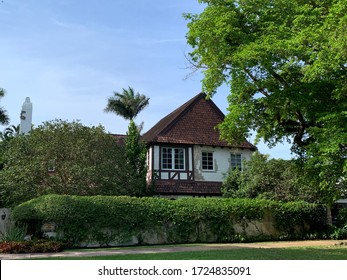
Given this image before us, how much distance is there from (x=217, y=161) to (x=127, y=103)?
18.3m

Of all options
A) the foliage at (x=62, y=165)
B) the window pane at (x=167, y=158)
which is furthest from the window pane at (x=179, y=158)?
the foliage at (x=62, y=165)

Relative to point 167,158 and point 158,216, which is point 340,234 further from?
point 167,158

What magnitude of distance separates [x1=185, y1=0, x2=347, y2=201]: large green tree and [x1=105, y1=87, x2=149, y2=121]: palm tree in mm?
29001

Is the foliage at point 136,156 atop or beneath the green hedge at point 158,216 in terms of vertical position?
atop

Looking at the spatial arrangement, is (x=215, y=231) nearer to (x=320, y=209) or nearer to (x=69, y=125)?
(x=320, y=209)

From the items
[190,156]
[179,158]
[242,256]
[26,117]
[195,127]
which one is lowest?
[242,256]

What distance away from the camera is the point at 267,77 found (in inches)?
611

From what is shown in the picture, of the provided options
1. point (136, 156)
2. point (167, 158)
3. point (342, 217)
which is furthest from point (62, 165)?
point (342, 217)

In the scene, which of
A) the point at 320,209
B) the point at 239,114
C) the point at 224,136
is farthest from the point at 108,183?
the point at 320,209

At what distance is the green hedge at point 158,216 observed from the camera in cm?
1892

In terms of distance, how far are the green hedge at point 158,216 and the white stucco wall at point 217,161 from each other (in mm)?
7252

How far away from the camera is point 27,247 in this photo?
15953 mm

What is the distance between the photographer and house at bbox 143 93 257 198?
93.5ft

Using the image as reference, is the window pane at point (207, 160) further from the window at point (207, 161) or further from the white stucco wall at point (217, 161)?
the white stucco wall at point (217, 161)
